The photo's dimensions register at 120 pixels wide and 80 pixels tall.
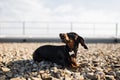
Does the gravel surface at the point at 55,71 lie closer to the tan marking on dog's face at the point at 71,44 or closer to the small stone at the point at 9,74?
the small stone at the point at 9,74

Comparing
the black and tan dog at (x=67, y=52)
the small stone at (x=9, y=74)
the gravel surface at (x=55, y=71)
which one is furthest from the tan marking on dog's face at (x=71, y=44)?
the small stone at (x=9, y=74)

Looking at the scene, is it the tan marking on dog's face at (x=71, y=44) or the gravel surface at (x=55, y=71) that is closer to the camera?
the gravel surface at (x=55, y=71)

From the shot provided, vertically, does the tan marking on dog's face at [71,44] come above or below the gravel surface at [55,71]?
above

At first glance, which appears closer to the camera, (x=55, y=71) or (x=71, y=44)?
(x=55, y=71)

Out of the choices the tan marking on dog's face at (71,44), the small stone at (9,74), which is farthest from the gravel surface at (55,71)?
the tan marking on dog's face at (71,44)

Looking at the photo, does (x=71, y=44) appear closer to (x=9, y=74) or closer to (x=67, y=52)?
(x=67, y=52)

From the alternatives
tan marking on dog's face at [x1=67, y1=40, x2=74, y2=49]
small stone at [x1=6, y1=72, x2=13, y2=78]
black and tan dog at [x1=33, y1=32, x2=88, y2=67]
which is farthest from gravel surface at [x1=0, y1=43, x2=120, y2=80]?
tan marking on dog's face at [x1=67, y1=40, x2=74, y2=49]

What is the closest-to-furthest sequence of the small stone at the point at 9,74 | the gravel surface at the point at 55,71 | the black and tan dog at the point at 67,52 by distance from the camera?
the gravel surface at the point at 55,71 → the small stone at the point at 9,74 → the black and tan dog at the point at 67,52

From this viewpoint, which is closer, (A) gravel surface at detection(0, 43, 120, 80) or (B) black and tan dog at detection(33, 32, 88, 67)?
(A) gravel surface at detection(0, 43, 120, 80)

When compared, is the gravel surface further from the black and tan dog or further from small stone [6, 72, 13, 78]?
the black and tan dog

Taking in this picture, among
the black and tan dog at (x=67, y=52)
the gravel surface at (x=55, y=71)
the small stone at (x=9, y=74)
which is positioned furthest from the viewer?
the black and tan dog at (x=67, y=52)

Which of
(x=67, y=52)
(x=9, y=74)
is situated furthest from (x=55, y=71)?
(x=9, y=74)

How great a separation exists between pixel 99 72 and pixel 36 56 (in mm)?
1801

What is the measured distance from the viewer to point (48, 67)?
7.86 m
